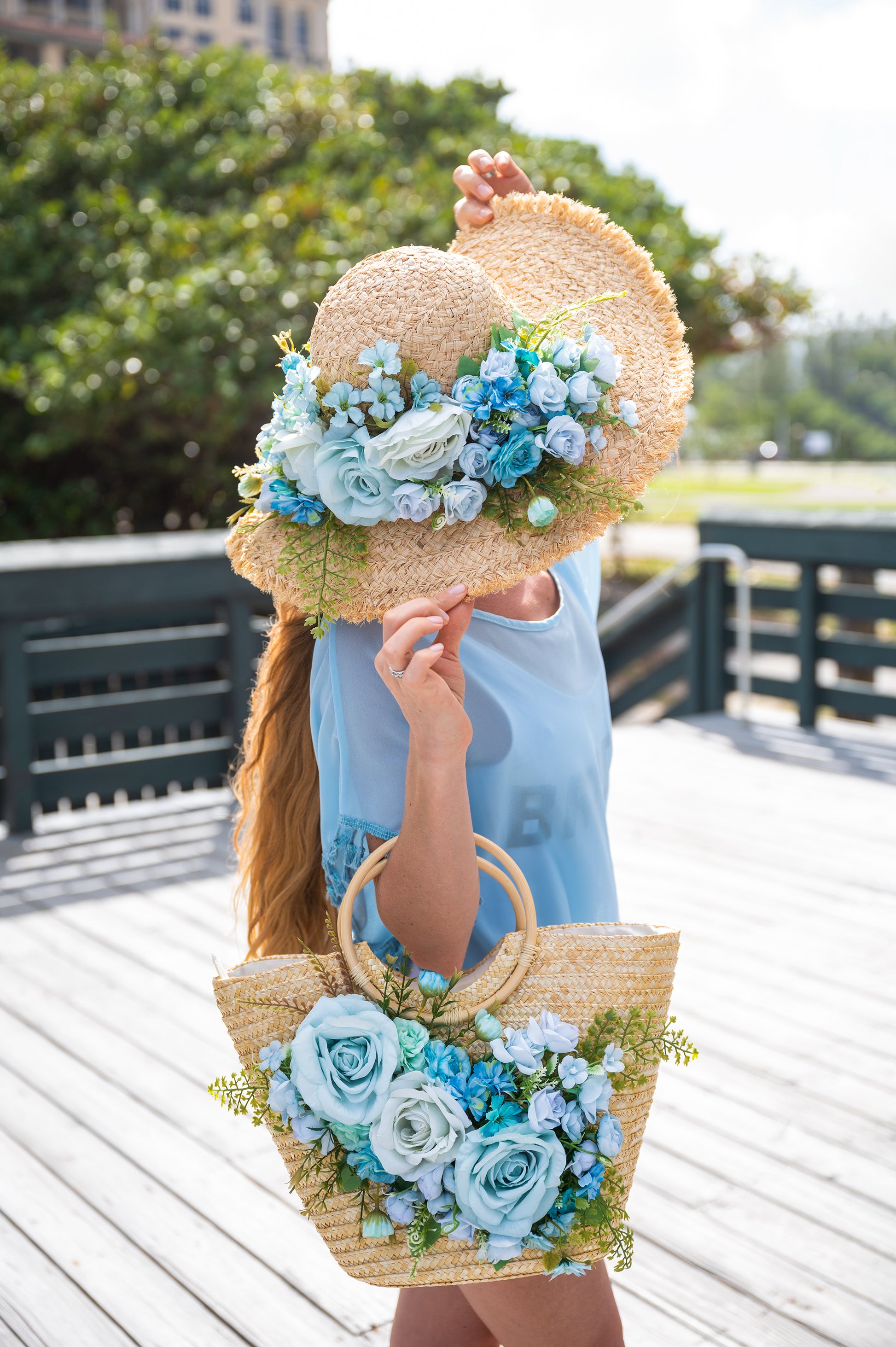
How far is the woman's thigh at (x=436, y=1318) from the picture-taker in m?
1.28

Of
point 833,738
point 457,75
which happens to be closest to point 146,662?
point 833,738

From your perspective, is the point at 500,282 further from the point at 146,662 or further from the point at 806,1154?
the point at 146,662

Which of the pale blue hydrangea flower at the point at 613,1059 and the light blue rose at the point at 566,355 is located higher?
the light blue rose at the point at 566,355

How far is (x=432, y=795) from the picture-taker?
1.05 meters

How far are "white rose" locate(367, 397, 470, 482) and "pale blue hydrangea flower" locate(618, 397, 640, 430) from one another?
0.16m

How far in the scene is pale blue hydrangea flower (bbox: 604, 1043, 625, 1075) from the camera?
1002 millimetres

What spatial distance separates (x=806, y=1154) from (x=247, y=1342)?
3.31 ft

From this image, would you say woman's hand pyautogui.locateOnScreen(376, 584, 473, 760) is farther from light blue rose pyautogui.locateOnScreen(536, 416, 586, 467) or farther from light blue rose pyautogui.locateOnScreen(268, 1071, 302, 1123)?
light blue rose pyautogui.locateOnScreen(268, 1071, 302, 1123)

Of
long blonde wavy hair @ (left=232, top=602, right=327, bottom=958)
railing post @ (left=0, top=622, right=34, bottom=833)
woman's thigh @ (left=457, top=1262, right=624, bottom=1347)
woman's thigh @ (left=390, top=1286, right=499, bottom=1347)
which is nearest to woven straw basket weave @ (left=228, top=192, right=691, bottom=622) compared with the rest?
long blonde wavy hair @ (left=232, top=602, right=327, bottom=958)

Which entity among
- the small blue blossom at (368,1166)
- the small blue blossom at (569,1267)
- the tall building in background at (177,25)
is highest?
the tall building in background at (177,25)

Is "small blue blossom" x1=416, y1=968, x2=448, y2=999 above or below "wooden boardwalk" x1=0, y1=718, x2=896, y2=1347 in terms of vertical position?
above

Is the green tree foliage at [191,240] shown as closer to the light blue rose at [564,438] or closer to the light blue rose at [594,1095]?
the light blue rose at [564,438]

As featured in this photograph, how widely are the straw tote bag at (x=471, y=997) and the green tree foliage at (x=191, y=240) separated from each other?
546 centimetres

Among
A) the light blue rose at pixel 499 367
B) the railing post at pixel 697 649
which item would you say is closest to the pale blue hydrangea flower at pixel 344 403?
the light blue rose at pixel 499 367
